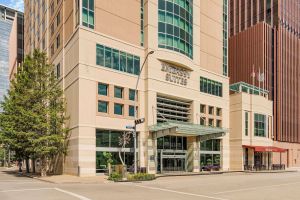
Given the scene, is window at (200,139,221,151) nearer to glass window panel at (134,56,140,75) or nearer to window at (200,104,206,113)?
window at (200,104,206,113)

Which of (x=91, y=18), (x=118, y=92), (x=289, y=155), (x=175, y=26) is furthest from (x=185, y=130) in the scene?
(x=289, y=155)

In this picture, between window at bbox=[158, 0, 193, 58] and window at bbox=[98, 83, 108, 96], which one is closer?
window at bbox=[98, 83, 108, 96]

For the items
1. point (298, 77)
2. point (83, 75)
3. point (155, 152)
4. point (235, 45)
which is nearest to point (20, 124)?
point (83, 75)

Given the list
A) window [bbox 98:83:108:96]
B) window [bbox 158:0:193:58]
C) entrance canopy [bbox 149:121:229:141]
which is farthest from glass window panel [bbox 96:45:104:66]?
entrance canopy [bbox 149:121:229:141]

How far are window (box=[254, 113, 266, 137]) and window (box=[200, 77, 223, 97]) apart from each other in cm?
939

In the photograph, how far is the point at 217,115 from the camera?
55.8 metres

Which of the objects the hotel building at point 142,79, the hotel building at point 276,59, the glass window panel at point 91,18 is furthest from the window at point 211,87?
the hotel building at point 276,59

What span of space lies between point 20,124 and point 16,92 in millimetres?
5222

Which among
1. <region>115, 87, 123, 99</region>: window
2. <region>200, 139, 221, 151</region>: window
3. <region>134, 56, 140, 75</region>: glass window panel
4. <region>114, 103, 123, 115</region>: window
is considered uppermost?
<region>134, 56, 140, 75</region>: glass window panel

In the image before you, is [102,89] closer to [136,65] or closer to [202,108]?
[136,65]

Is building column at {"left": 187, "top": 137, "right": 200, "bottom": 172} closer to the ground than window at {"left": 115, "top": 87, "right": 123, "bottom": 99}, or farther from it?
closer to the ground

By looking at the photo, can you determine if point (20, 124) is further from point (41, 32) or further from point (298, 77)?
point (298, 77)

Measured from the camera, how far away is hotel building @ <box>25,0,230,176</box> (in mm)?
38719

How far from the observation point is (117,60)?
41.7 meters
